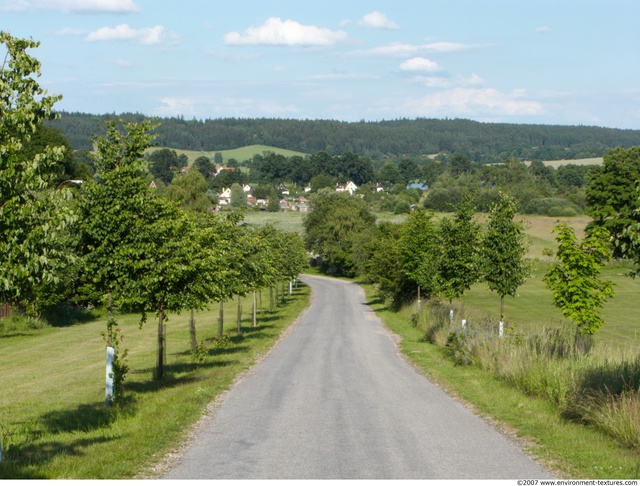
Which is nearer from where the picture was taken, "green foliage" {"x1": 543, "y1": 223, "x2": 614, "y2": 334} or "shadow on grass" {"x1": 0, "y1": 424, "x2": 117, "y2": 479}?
"shadow on grass" {"x1": 0, "y1": 424, "x2": 117, "y2": 479}

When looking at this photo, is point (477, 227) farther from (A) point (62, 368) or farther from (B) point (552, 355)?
(A) point (62, 368)

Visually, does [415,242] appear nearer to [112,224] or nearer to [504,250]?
[504,250]

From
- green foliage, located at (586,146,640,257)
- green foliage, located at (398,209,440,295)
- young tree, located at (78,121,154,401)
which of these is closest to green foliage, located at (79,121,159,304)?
young tree, located at (78,121,154,401)

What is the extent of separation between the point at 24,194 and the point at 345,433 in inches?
243

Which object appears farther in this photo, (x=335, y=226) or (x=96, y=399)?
(x=335, y=226)

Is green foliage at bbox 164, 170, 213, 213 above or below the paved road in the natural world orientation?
above

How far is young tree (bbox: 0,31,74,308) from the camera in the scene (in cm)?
980

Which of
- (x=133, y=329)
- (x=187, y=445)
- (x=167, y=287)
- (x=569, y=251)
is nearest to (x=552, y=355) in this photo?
(x=569, y=251)

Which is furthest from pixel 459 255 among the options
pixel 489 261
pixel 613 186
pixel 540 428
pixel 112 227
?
pixel 613 186

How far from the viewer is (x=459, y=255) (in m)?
30.0

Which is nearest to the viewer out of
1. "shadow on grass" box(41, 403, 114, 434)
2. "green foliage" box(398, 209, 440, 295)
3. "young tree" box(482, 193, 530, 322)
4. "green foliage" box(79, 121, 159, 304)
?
"shadow on grass" box(41, 403, 114, 434)

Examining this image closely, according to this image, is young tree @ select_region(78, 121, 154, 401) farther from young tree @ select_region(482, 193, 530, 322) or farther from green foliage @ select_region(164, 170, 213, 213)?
green foliage @ select_region(164, 170, 213, 213)

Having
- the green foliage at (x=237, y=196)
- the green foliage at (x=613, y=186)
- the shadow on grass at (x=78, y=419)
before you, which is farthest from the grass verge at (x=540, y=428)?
the green foliage at (x=237, y=196)

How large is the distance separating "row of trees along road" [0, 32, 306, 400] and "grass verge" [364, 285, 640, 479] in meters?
7.06
